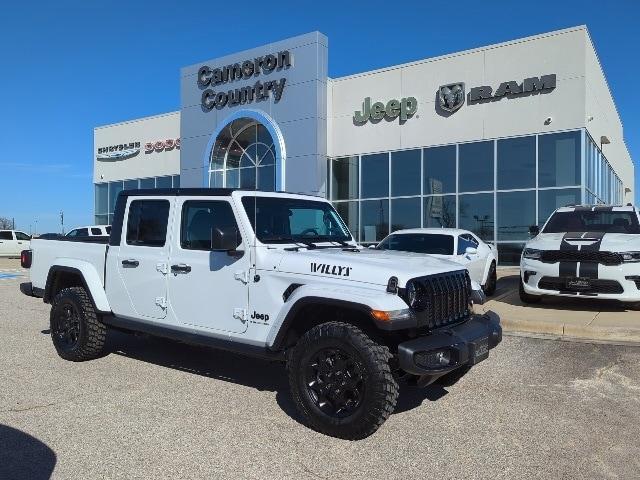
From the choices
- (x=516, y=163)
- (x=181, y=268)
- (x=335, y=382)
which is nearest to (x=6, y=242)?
(x=516, y=163)

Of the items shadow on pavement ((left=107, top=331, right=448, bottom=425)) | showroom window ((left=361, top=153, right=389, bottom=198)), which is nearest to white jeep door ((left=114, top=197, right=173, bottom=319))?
shadow on pavement ((left=107, top=331, right=448, bottom=425))

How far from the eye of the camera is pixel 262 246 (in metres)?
4.64

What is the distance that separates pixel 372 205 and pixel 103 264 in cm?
1535

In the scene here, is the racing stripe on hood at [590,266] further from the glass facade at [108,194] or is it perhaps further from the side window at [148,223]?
the glass facade at [108,194]

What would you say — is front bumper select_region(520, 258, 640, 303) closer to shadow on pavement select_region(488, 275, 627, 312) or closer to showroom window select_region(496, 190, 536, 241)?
shadow on pavement select_region(488, 275, 627, 312)

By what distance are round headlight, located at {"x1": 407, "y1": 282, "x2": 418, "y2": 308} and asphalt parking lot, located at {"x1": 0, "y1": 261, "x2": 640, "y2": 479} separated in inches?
38.4

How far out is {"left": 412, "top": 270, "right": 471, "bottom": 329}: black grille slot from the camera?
4057mm

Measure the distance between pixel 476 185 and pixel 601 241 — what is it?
1005 cm

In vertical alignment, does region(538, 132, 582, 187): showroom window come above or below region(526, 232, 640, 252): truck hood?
above

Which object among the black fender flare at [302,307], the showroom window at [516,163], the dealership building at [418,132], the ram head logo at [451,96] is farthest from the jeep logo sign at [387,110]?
the black fender flare at [302,307]

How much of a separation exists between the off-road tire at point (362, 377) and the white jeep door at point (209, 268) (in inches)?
28.4

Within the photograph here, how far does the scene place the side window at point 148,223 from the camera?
5.44 metres

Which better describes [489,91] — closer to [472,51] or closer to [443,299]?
[472,51]

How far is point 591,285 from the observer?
27.1 feet
